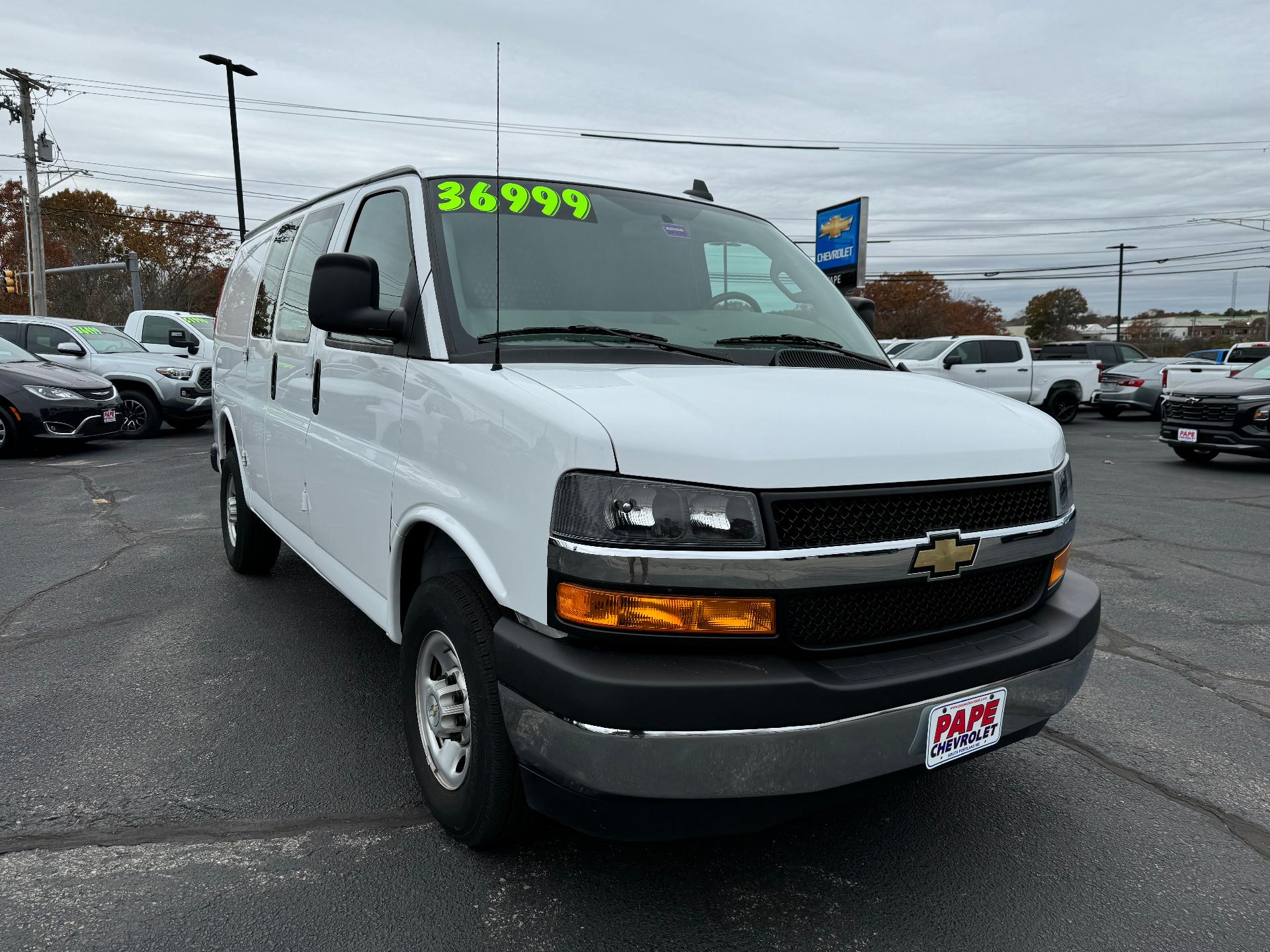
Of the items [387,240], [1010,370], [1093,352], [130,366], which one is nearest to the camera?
[387,240]

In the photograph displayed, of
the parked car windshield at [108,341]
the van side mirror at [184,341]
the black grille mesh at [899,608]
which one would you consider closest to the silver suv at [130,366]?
the parked car windshield at [108,341]

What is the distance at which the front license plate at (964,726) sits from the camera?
7.16ft

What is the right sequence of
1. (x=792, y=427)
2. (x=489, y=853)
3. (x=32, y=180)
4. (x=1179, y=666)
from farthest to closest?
(x=32, y=180) < (x=1179, y=666) < (x=489, y=853) < (x=792, y=427)

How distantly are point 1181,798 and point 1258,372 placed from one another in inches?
467

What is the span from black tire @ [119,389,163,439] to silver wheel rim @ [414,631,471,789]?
1370 centimetres

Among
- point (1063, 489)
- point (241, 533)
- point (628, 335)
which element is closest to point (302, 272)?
point (628, 335)

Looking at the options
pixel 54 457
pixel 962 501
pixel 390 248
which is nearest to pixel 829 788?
pixel 962 501

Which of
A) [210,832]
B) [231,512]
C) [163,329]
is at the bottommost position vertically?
[210,832]

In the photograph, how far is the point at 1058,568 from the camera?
2.69m

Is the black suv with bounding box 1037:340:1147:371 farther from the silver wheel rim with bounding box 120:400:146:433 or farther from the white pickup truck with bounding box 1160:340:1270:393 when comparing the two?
the silver wheel rim with bounding box 120:400:146:433

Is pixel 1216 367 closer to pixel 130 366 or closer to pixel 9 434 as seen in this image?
pixel 130 366

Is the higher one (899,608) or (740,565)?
(740,565)

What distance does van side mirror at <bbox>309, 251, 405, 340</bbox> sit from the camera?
9.09 feet

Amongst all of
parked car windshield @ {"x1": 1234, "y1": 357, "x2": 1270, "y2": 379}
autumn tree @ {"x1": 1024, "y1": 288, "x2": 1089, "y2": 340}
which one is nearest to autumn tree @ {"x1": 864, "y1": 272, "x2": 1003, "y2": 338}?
autumn tree @ {"x1": 1024, "y1": 288, "x2": 1089, "y2": 340}
